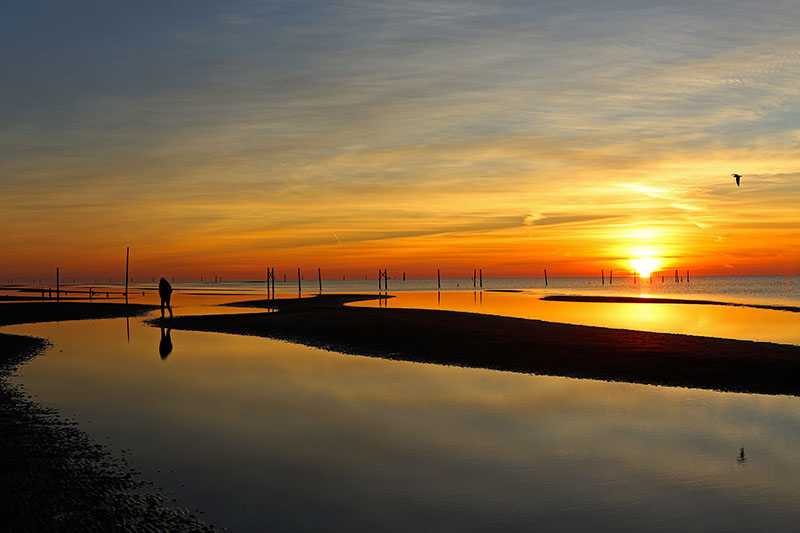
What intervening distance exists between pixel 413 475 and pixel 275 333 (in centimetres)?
2655

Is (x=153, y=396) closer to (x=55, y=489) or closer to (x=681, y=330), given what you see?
(x=55, y=489)

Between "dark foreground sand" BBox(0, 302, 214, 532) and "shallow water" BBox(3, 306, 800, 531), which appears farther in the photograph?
"shallow water" BBox(3, 306, 800, 531)

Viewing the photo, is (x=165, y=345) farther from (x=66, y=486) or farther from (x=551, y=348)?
(x=66, y=486)

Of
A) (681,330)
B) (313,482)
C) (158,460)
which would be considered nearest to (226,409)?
A: (158,460)

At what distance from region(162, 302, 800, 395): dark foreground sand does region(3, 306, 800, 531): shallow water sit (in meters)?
2.04

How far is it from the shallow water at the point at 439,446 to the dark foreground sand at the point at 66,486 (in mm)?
478

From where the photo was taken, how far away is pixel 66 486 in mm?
10172

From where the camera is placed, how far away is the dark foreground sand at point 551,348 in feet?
70.4

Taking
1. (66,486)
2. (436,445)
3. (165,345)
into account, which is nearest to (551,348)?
(436,445)

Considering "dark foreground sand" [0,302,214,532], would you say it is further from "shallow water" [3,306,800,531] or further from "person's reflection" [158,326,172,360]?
"person's reflection" [158,326,172,360]

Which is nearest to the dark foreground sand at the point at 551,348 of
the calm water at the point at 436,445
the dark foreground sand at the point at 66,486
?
the calm water at the point at 436,445

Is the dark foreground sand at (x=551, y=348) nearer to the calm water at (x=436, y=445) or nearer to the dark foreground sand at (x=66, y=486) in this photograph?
the calm water at (x=436, y=445)

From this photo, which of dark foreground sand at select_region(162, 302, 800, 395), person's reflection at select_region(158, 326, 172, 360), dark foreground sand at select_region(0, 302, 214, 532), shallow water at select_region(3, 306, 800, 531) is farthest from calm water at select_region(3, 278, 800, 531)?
person's reflection at select_region(158, 326, 172, 360)

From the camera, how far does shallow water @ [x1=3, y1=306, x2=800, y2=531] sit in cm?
971
